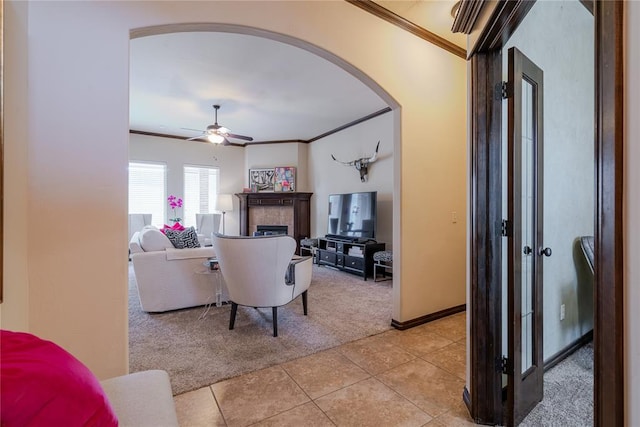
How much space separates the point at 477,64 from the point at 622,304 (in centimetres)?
137

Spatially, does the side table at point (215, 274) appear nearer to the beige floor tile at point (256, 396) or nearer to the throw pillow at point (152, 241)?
the throw pillow at point (152, 241)

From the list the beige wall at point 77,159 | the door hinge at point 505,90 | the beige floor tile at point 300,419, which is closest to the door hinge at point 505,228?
the door hinge at point 505,90

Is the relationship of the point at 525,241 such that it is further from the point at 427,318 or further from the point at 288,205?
the point at 288,205

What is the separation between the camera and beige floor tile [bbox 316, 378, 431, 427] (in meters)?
1.58

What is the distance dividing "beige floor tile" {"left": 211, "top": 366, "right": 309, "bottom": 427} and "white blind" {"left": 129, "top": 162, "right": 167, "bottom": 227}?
574 cm

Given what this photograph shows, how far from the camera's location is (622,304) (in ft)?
2.11

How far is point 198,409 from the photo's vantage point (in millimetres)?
1682

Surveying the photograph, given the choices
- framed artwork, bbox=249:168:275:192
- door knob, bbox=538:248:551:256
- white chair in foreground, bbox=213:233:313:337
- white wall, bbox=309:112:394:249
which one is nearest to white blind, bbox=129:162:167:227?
framed artwork, bbox=249:168:275:192

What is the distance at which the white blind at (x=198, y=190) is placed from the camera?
7047 millimetres

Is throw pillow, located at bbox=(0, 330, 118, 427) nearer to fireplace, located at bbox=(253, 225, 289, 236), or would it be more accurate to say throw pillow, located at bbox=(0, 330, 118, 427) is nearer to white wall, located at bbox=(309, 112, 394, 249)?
white wall, located at bbox=(309, 112, 394, 249)

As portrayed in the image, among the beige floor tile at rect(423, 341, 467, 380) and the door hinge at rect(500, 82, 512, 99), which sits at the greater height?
the door hinge at rect(500, 82, 512, 99)

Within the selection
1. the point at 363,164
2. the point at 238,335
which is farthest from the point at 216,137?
the point at 238,335

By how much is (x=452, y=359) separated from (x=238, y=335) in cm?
176

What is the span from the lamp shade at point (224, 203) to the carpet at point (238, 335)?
328 centimetres
